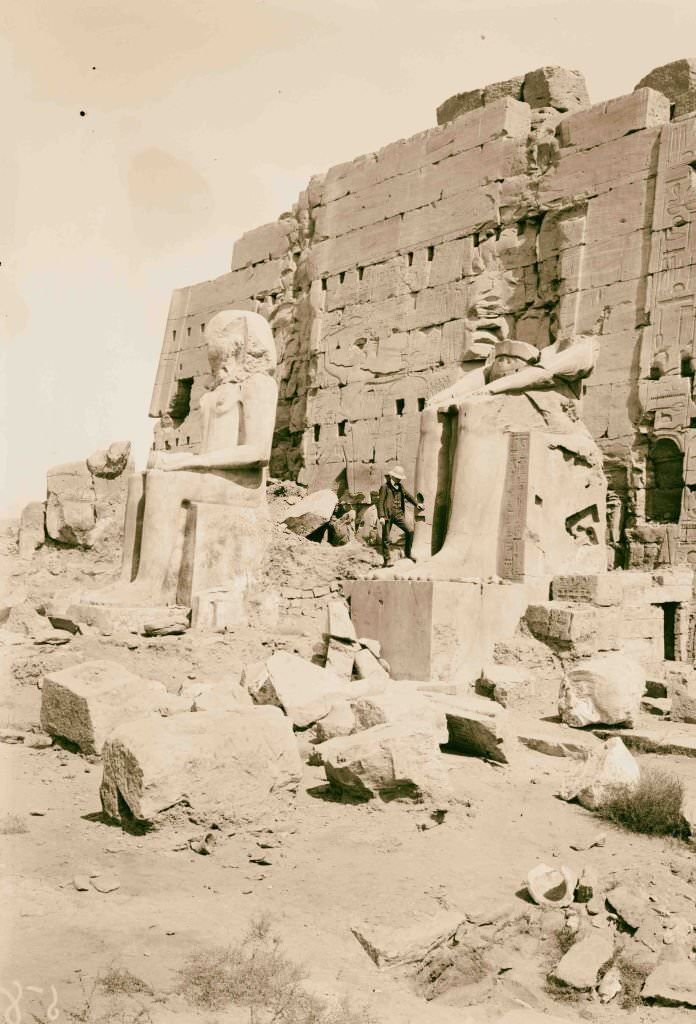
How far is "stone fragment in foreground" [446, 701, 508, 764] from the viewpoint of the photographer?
4.41 metres

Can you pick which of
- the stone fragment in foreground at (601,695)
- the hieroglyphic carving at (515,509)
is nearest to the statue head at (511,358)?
the hieroglyphic carving at (515,509)

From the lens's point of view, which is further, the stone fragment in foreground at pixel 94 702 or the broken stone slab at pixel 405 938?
the stone fragment in foreground at pixel 94 702

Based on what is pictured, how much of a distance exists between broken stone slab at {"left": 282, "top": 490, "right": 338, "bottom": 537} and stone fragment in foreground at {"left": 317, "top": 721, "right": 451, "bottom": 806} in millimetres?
5992

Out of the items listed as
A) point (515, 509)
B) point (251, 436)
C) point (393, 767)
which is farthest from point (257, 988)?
point (251, 436)

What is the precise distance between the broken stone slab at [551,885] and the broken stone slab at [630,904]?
0.12m

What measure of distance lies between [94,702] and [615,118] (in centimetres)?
850

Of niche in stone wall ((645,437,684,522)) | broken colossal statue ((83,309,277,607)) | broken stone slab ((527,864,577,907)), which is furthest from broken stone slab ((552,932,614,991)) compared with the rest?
niche in stone wall ((645,437,684,522))

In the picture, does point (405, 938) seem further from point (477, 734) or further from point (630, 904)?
point (477, 734)

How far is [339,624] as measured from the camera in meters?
6.00

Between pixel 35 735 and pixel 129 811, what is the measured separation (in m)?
1.26

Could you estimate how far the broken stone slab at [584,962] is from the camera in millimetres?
2701

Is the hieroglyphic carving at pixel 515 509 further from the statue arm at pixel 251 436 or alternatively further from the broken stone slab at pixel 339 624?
the statue arm at pixel 251 436

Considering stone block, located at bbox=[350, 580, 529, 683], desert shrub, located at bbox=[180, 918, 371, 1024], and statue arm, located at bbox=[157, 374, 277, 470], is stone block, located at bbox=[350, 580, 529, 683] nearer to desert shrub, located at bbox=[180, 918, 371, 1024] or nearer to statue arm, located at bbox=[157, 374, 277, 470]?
→ statue arm, located at bbox=[157, 374, 277, 470]

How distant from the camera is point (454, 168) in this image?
1202 centimetres
